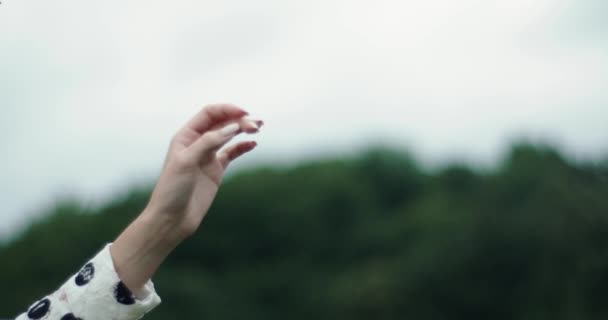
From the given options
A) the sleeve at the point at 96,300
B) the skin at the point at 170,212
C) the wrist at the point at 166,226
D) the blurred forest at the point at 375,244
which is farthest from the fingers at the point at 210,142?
the blurred forest at the point at 375,244

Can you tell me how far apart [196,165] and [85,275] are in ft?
1.03

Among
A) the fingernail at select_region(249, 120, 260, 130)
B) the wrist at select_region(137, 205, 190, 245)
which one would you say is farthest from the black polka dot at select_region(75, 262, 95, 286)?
the fingernail at select_region(249, 120, 260, 130)

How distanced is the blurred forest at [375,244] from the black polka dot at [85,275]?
1547 inches

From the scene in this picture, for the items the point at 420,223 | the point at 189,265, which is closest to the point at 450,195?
the point at 420,223

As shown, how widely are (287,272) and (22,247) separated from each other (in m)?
17.6

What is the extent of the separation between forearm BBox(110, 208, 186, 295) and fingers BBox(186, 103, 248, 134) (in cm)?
22

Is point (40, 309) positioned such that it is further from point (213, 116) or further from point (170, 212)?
point (213, 116)

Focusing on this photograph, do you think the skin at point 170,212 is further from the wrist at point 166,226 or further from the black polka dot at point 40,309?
the black polka dot at point 40,309

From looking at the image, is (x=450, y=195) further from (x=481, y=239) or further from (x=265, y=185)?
(x=481, y=239)

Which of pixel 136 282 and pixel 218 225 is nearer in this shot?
pixel 136 282

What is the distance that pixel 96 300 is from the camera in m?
2.56

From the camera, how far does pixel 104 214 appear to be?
86.6 metres

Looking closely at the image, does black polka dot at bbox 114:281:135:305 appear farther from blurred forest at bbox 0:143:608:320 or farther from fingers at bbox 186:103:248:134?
blurred forest at bbox 0:143:608:320

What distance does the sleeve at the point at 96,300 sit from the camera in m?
2.55
